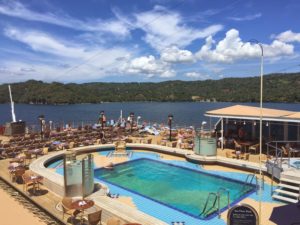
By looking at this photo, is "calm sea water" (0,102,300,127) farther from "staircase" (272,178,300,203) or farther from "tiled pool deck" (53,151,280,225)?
"staircase" (272,178,300,203)

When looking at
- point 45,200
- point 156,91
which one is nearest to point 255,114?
point 45,200

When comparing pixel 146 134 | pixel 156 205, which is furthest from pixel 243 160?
pixel 146 134

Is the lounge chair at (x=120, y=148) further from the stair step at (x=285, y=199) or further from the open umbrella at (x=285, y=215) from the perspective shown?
the open umbrella at (x=285, y=215)

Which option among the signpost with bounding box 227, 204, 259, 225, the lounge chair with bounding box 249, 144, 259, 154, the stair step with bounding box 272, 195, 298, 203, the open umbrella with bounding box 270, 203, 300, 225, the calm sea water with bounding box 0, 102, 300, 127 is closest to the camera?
the signpost with bounding box 227, 204, 259, 225

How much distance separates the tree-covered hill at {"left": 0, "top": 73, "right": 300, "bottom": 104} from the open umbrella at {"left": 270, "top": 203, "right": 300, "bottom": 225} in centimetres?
7926

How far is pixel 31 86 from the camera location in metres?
131

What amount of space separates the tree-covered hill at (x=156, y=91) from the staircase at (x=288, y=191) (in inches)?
3056

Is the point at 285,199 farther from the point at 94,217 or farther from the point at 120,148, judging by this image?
the point at 120,148

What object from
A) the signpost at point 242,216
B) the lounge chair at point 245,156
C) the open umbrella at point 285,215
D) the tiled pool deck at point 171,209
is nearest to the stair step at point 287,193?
the tiled pool deck at point 171,209

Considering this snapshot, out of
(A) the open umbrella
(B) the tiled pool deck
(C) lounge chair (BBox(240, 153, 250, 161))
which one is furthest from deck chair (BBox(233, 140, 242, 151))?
(A) the open umbrella

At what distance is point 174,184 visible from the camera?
12.3m

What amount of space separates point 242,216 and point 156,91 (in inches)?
6064

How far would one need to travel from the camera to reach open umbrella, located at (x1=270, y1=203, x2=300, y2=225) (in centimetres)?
780

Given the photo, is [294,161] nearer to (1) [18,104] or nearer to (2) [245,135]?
(2) [245,135]
